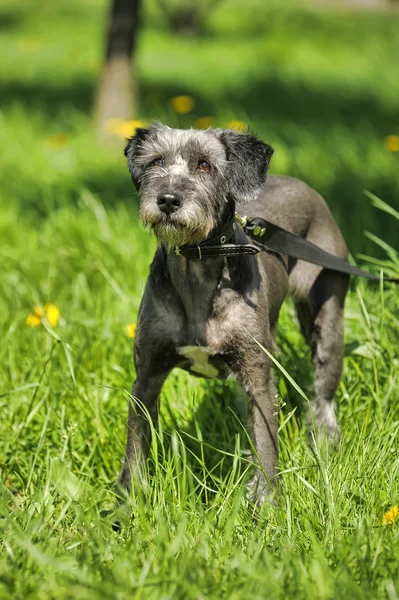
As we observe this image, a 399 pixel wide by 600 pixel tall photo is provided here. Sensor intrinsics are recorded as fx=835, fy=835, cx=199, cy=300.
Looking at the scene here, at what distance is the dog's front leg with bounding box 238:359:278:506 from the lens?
3.48 m

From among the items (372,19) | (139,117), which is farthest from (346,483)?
(372,19)

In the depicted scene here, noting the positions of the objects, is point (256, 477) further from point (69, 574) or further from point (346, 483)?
point (69, 574)

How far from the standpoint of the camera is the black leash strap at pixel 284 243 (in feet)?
12.5

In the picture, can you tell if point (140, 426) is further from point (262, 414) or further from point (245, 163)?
point (245, 163)

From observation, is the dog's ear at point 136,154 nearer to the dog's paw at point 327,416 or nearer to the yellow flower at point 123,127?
the dog's paw at point 327,416

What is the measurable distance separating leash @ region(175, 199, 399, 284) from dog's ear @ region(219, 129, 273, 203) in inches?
4.4

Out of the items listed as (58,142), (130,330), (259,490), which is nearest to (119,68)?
(58,142)

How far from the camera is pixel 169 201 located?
3248mm

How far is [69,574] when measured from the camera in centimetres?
262

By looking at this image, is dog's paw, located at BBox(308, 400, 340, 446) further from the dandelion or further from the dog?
the dandelion

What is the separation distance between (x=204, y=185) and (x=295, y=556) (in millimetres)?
1495

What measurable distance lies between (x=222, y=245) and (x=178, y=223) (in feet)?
0.90

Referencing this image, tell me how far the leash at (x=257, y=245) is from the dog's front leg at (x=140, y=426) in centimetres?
58

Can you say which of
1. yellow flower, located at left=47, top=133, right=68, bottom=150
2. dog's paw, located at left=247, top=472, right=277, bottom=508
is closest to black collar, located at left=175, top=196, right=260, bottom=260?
dog's paw, located at left=247, top=472, right=277, bottom=508
